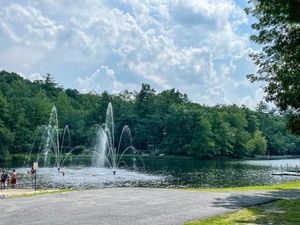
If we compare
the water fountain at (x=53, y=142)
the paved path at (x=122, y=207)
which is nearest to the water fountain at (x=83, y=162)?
the water fountain at (x=53, y=142)

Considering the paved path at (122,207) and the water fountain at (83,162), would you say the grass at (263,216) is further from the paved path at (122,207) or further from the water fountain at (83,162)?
the water fountain at (83,162)

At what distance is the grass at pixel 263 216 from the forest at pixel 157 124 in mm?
87926

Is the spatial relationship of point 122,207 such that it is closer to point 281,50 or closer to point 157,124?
point 281,50

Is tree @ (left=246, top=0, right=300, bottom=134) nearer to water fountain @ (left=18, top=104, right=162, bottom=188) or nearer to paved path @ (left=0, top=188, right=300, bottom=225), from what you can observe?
paved path @ (left=0, top=188, right=300, bottom=225)

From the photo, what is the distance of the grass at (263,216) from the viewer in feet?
49.5

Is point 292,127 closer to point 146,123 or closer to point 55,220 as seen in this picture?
point 55,220

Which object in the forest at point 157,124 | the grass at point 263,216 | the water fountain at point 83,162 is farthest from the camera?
the forest at point 157,124

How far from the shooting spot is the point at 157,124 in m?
134

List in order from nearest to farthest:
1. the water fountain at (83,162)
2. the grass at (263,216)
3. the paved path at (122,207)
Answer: the grass at (263,216) → the paved path at (122,207) → the water fountain at (83,162)

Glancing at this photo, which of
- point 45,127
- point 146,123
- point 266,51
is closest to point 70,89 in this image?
point 146,123

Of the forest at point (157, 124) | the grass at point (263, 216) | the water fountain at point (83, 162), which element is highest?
the forest at point (157, 124)

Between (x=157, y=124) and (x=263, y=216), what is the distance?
4643 inches

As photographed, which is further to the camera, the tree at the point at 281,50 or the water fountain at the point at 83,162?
the water fountain at the point at 83,162

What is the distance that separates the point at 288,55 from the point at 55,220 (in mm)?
13424
